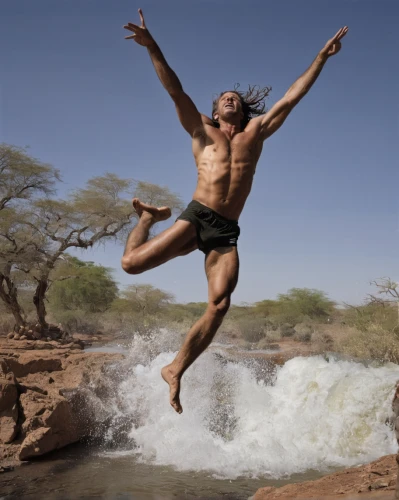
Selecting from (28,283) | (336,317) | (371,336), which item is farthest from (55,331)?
(336,317)

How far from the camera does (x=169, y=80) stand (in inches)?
161

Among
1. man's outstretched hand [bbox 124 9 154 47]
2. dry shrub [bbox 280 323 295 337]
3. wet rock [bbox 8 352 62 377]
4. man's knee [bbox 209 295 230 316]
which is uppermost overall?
man's outstretched hand [bbox 124 9 154 47]

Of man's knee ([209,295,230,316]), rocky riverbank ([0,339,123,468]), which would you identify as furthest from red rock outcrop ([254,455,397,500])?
rocky riverbank ([0,339,123,468])

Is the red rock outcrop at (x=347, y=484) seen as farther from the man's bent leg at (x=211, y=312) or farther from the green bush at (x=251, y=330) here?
the green bush at (x=251, y=330)

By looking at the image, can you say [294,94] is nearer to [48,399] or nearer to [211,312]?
[211,312]

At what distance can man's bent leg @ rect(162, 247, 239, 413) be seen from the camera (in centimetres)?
383

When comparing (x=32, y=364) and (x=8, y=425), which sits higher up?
(x=32, y=364)

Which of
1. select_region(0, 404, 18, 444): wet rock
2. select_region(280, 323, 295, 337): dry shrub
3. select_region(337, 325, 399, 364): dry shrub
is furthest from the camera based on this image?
select_region(280, 323, 295, 337): dry shrub

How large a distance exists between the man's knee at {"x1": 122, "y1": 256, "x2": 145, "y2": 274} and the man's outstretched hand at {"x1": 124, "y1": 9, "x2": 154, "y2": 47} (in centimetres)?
160

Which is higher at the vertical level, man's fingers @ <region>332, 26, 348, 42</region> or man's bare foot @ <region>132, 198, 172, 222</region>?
man's fingers @ <region>332, 26, 348, 42</region>

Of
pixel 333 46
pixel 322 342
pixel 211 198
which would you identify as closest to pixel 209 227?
pixel 211 198

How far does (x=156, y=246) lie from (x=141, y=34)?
1.57 meters

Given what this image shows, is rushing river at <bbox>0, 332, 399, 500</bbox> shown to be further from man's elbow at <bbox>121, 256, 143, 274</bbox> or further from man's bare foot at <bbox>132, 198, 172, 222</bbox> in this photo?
man's bare foot at <bbox>132, 198, 172, 222</bbox>

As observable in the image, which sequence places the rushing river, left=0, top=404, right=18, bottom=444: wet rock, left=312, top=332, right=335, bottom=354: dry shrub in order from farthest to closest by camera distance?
left=312, top=332, right=335, bottom=354: dry shrub
left=0, top=404, right=18, bottom=444: wet rock
the rushing river
